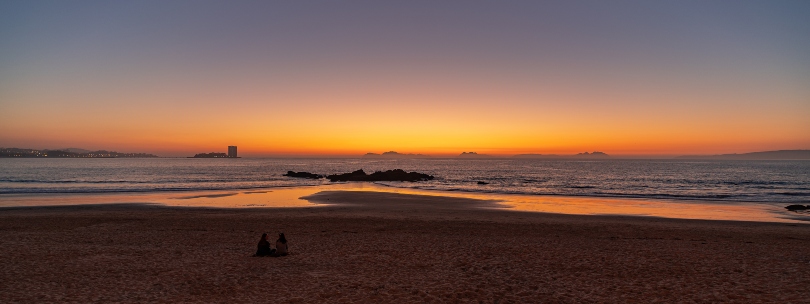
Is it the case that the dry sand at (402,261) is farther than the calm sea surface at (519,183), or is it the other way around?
the calm sea surface at (519,183)

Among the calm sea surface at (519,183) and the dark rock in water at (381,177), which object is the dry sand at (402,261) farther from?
the dark rock in water at (381,177)

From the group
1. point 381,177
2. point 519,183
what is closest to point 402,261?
point 519,183

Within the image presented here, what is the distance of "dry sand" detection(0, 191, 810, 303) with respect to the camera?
10.6 m

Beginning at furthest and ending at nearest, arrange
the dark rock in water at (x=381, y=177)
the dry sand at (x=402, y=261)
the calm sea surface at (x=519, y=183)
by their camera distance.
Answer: the dark rock in water at (x=381, y=177)
the calm sea surface at (x=519, y=183)
the dry sand at (x=402, y=261)

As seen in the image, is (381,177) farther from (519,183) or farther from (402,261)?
(402,261)

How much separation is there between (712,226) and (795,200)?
27282mm

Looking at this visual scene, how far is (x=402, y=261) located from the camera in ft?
46.3

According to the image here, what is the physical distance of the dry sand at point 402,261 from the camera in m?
10.6

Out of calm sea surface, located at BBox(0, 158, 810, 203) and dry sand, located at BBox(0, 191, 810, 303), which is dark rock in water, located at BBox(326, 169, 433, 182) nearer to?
calm sea surface, located at BBox(0, 158, 810, 203)

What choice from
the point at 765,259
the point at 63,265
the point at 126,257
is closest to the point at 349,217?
the point at 126,257

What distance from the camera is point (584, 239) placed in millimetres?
18438

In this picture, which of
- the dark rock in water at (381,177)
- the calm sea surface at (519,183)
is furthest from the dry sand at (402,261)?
the dark rock in water at (381,177)

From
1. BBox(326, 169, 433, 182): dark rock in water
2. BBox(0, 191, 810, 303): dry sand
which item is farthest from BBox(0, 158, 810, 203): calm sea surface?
BBox(0, 191, 810, 303): dry sand

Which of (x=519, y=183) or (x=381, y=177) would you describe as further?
(x=381, y=177)
